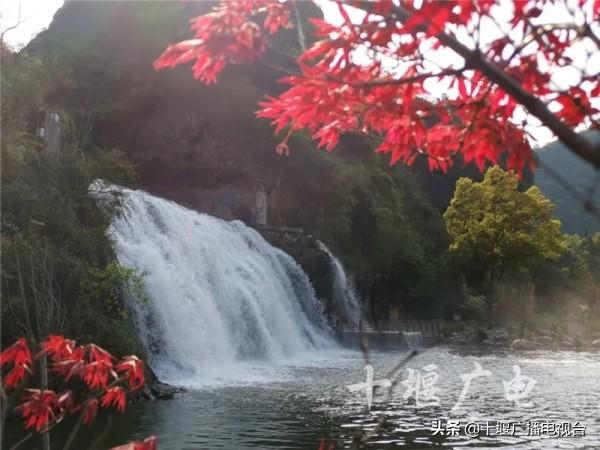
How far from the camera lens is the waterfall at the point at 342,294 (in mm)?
29750

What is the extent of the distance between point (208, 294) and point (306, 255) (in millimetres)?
9606

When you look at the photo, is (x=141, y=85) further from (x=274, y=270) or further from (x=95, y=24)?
(x=274, y=270)

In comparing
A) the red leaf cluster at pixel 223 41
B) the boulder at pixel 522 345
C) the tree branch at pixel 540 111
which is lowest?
the boulder at pixel 522 345

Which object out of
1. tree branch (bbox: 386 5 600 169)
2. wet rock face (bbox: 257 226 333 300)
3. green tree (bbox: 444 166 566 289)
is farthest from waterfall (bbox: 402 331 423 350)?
tree branch (bbox: 386 5 600 169)

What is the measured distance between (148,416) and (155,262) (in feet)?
25.1

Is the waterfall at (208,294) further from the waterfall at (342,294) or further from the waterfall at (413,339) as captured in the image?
the waterfall at (413,339)

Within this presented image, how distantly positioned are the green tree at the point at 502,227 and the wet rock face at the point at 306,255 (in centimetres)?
1126

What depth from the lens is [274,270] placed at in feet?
82.0

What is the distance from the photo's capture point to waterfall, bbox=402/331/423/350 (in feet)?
91.6

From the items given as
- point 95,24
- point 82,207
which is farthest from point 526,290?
point 82,207

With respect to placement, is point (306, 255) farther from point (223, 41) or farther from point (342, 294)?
point (223, 41)

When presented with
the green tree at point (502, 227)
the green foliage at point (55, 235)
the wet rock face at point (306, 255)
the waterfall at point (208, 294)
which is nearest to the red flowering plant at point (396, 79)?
the green foliage at point (55, 235)

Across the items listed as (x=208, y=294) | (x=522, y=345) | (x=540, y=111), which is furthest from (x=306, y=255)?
(x=540, y=111)

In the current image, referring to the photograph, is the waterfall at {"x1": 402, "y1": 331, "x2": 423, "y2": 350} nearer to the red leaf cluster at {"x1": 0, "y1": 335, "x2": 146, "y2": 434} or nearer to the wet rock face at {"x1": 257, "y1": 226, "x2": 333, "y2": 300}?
the wet rock face at {"x1": 257, "y1": 226, "x2": 333, "y2": 300}
